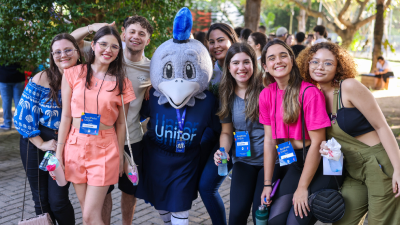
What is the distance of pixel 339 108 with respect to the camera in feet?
8.91

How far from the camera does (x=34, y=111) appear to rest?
120 inches

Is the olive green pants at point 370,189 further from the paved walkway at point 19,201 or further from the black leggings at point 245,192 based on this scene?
the paved walkway at point 19,201

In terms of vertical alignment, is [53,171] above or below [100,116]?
below

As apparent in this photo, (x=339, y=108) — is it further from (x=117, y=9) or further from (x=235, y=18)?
(x=235, y=18)

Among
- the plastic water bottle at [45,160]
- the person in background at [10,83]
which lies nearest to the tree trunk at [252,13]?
the person in background at [10,83]

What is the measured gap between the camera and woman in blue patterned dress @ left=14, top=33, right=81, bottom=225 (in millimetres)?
3057

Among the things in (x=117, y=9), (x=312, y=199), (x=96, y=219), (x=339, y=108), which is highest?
(x=117, y=9)

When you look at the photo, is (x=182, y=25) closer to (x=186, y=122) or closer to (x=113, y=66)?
(x=113, y=66)

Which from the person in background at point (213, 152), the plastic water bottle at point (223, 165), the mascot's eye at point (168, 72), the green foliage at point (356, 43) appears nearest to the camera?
the plastic water bottle at point (223, 165)

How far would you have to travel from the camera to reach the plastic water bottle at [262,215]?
9.46 ft

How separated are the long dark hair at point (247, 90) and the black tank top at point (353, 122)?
0.69m

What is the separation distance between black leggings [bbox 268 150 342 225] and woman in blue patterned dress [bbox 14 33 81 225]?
1.76 m

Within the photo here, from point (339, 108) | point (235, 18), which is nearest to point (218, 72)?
point (339, 108)

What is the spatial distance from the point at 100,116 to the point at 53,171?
564 mm
